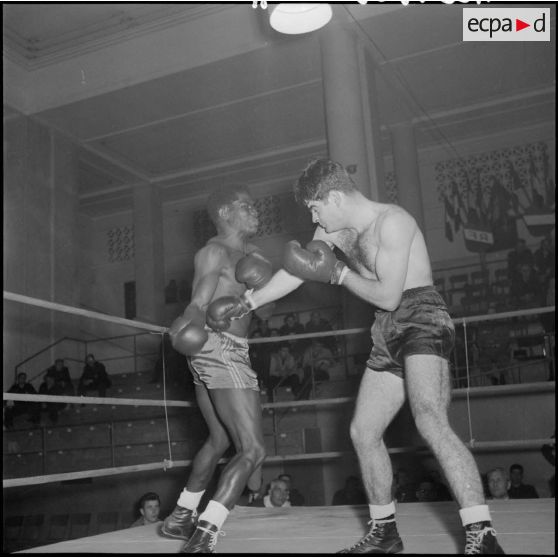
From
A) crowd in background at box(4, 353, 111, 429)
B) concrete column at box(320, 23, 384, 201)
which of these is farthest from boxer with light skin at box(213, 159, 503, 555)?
crowd in background at box(4, 353, 111, 429)

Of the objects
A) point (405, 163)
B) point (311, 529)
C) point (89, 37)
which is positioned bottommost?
point (311, 529)

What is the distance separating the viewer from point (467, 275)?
9.93 metres

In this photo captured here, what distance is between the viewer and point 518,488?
4941mm

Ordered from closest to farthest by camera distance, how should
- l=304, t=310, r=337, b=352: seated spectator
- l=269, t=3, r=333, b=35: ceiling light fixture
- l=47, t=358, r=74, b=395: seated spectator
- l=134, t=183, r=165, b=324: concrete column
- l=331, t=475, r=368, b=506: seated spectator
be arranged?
l=331, t=475, r=368, b=506: seated spectator → l=269, t=3, r=333, b=35: ceiling light fixture → l=304, t=310, r=337, b=352: seated spectator → l=47, t=358, r=74, b=395: seated spectator → l=134, t=183, r=165, b=324: concrete column

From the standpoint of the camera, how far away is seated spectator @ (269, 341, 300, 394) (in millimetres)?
6668

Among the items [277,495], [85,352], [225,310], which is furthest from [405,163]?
[225,310]

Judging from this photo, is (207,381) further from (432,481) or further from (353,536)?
(432,481)

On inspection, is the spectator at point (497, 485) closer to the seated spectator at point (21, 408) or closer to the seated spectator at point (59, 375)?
the seated spectator at point (21, 408)

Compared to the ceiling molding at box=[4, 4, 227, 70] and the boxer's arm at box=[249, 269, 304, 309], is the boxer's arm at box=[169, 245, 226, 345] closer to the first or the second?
the boxer's arm at box=[249, 269, 304, 309]

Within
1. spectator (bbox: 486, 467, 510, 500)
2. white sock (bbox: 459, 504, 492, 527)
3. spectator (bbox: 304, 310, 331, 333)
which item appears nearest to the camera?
white sock (bbox: 459, 504, 492, 527)

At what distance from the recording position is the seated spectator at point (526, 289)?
7301 mm

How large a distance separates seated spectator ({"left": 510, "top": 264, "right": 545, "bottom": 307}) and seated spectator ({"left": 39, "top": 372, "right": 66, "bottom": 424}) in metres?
5.26

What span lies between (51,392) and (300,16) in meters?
4.99

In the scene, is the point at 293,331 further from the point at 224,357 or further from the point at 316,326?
the point at 224,357
